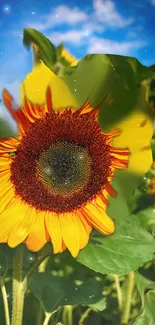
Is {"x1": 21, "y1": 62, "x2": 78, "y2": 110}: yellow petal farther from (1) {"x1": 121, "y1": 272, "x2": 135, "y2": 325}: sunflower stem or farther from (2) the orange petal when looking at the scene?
(1) {"x1": 121, "y1": 272, "x2": 135, "y2": 325}: sunflower stem

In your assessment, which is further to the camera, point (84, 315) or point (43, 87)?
point (84, 315)

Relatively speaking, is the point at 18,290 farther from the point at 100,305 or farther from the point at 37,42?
the point at 37,42

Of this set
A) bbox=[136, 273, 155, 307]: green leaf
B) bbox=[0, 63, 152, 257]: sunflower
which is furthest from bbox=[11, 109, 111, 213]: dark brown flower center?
bbox=[136, 273, 155, 307]: green leaf

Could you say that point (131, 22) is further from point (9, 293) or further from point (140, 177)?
point (9, 293)

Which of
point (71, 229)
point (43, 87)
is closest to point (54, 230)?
point (71, 229)

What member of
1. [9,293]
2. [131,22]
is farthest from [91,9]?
[9,293]

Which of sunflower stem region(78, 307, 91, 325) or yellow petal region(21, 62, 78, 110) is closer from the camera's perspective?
yellow petal region(21, 62, 78, 110)
